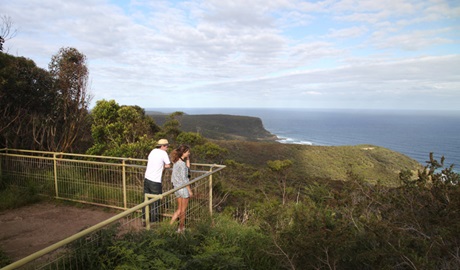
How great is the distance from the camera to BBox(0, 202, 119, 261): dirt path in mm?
4512

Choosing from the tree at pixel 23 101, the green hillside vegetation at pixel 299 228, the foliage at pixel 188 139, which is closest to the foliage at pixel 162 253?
the green hillside vegetation at pixel 299 228

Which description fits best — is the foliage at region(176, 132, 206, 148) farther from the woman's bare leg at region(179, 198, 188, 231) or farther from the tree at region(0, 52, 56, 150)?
the woman's bare leg at region(179, 198, 188, 231)

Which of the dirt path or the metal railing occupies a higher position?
the metal railing

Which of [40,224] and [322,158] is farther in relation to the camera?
[322,158]

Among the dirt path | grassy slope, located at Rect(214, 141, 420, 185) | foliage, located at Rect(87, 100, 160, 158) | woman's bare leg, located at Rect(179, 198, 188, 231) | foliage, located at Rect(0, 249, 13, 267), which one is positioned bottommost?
grassy slope, located at Rect(214, 141, 420, 185)

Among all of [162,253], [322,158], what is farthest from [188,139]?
[322,158]

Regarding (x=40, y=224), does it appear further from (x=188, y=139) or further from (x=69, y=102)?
(x=188, y=139)

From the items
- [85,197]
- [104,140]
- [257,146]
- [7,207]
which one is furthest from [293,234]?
[257,146]

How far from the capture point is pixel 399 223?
338cm

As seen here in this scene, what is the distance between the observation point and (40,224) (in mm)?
5355

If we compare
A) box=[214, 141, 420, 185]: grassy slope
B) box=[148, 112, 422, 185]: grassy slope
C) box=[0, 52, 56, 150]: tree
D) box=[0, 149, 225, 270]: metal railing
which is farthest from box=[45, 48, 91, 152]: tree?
box=[214, 141, 420, 185]: grassy slope

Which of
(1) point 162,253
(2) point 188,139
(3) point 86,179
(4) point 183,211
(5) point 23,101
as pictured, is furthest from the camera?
(2) point 188,139

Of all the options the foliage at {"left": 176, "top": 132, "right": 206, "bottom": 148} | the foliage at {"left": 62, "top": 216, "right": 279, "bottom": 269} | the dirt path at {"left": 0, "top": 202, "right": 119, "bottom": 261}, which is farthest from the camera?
the foliage at {"left": 176, "top": 132, "right": 206, "bottom": 148}

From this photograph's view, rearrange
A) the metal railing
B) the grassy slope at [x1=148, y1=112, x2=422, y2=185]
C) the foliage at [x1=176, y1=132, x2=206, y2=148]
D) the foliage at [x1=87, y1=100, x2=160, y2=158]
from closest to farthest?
1. the metal railing
2. the foliage at [x1=87, y1=100, x2=160, y2=158]
3. the foliage at [x1=176, y1=132, x2=206, y2=148]
4. the grassy slope at [x1=148, y1=112, x2=422, y2=185]
